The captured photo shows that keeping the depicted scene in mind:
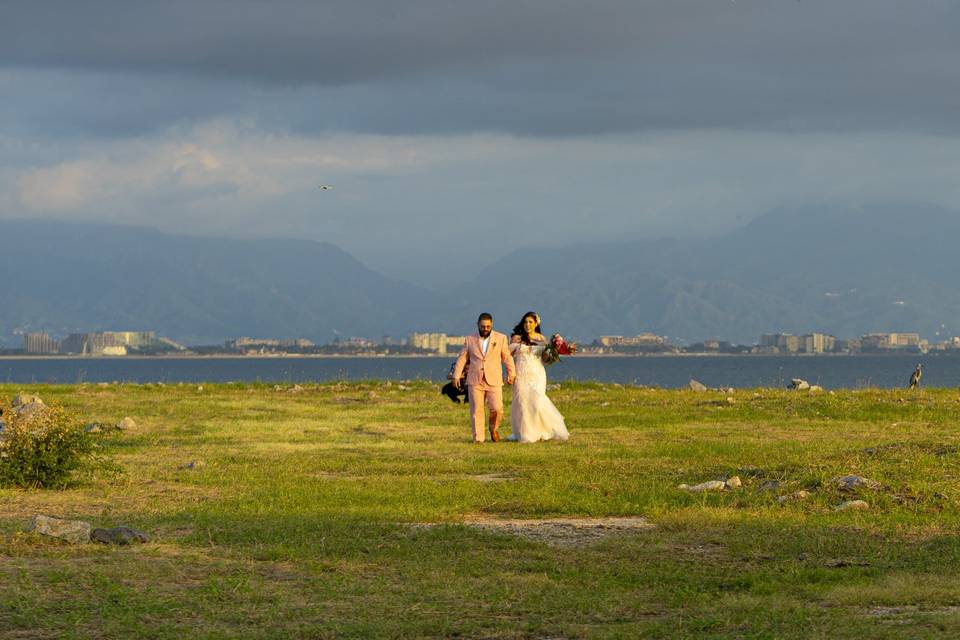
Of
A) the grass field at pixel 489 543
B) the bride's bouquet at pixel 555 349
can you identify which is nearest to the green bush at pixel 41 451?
the grass field at pixel 489 543

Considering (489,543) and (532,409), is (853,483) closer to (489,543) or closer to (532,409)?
(489,543)

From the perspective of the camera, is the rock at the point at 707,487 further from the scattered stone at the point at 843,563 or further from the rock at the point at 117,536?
the rock at the point at 117,536

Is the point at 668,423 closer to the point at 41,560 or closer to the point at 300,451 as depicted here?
the point at 300,451

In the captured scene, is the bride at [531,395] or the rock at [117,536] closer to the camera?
the rock at [117,536]

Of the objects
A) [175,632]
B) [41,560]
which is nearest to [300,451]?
[41,560]

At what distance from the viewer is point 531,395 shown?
28984mm

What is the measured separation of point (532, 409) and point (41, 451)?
10862 millimetres

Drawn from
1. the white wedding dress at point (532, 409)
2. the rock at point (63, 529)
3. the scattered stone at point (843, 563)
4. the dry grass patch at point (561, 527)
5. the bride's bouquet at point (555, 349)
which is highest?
the bride's bouquet at point (555, 349)

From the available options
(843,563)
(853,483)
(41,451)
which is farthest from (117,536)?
(853,483)

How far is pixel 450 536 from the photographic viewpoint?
15.9 metres

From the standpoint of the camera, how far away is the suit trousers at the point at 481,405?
28.8m

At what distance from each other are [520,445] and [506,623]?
53.0 ft

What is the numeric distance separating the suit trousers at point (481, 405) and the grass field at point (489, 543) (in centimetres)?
46

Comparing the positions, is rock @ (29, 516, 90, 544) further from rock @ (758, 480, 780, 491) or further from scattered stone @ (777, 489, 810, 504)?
rock @ (758, 480, 780, 491)
